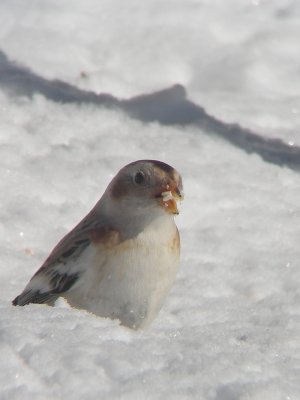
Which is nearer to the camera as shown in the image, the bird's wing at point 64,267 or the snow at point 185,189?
the snow at point 185,189

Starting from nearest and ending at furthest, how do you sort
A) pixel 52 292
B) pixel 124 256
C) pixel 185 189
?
pixel 124 256 → pixel 52 292 → pixel 185 189

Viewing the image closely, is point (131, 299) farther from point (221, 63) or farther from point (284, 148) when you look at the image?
point (221, 63)

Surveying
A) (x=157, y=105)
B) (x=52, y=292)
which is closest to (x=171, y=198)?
(x=52, y=292)

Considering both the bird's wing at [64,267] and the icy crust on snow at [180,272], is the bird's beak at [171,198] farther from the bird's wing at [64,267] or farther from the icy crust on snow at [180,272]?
the icy crust on snow at [180,272]

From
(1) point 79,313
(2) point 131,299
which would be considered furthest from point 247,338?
(1) point 79,313

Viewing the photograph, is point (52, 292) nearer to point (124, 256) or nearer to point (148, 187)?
point (124, 256)

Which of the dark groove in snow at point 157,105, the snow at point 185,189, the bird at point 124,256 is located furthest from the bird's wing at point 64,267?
the dark groove in snow at point 157,105

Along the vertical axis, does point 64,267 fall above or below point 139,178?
below
